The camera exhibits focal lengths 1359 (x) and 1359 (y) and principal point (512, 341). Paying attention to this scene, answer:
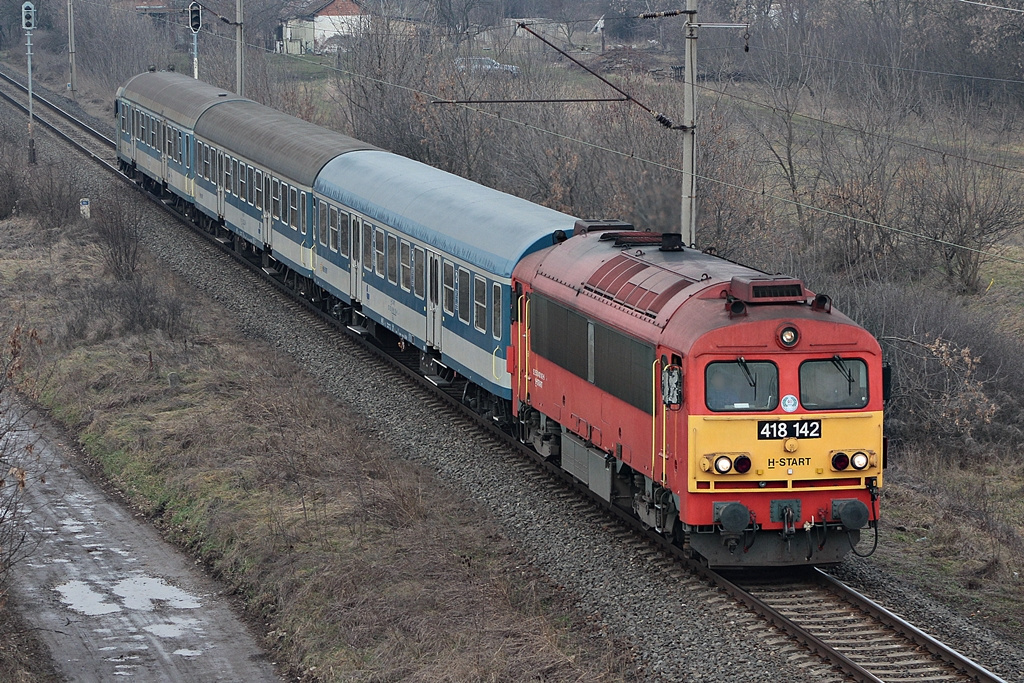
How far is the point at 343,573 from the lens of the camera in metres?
14.0

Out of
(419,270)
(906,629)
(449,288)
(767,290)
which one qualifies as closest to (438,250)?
(449,288)

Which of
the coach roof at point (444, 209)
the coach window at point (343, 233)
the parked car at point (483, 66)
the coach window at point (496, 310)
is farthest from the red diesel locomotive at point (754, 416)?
the parked car at point (483, 66)

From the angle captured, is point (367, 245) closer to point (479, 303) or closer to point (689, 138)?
point (479, 303)

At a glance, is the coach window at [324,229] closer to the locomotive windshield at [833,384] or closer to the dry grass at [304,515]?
the dry grass at [304,515]

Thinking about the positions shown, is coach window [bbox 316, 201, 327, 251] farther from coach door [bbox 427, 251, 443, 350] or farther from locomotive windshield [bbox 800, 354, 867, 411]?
locomotive windshield [bbox 800, 354, 867, 411]

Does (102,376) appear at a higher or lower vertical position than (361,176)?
lower

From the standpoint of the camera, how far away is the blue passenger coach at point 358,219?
18.5 metres

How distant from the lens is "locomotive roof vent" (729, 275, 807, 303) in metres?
12.7

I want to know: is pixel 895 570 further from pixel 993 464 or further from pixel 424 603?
pixel 993 464

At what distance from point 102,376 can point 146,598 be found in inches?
343

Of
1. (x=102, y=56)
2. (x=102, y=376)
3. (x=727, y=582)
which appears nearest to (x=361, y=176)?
(x=102, y=376)

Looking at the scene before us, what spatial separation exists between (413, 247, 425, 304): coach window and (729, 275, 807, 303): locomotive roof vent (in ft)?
27.8

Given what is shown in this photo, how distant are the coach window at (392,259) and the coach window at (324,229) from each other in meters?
2.80

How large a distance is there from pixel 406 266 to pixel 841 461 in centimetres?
1021
